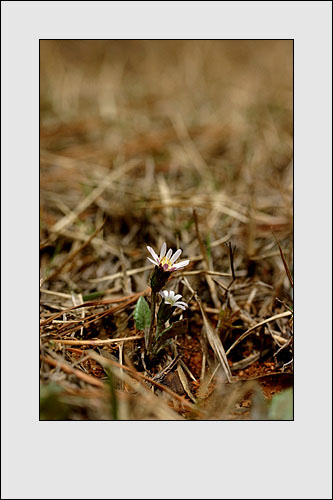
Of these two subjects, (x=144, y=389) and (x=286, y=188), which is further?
(x=286, y=188)

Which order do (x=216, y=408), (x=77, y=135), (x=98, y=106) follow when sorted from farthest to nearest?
(x=98, y=106)
(x=77, y=135)
(x=216, y=408)

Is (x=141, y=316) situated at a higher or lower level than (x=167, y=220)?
lower

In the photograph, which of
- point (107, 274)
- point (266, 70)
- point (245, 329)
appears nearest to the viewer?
point (245, 329)

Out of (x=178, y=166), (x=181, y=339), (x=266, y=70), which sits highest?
(x=266, y=70)

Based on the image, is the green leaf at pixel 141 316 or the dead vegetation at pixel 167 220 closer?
the dead vegetation at pixel 167 220

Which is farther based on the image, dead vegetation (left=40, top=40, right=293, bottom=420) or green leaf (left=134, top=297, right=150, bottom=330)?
green leaf (left=134, top=297, right=150, bottom=330)

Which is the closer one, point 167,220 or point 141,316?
point 141,316

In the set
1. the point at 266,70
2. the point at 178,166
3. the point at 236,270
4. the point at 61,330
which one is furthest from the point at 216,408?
the point at 266,70

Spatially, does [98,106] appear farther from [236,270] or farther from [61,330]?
[61,330]
